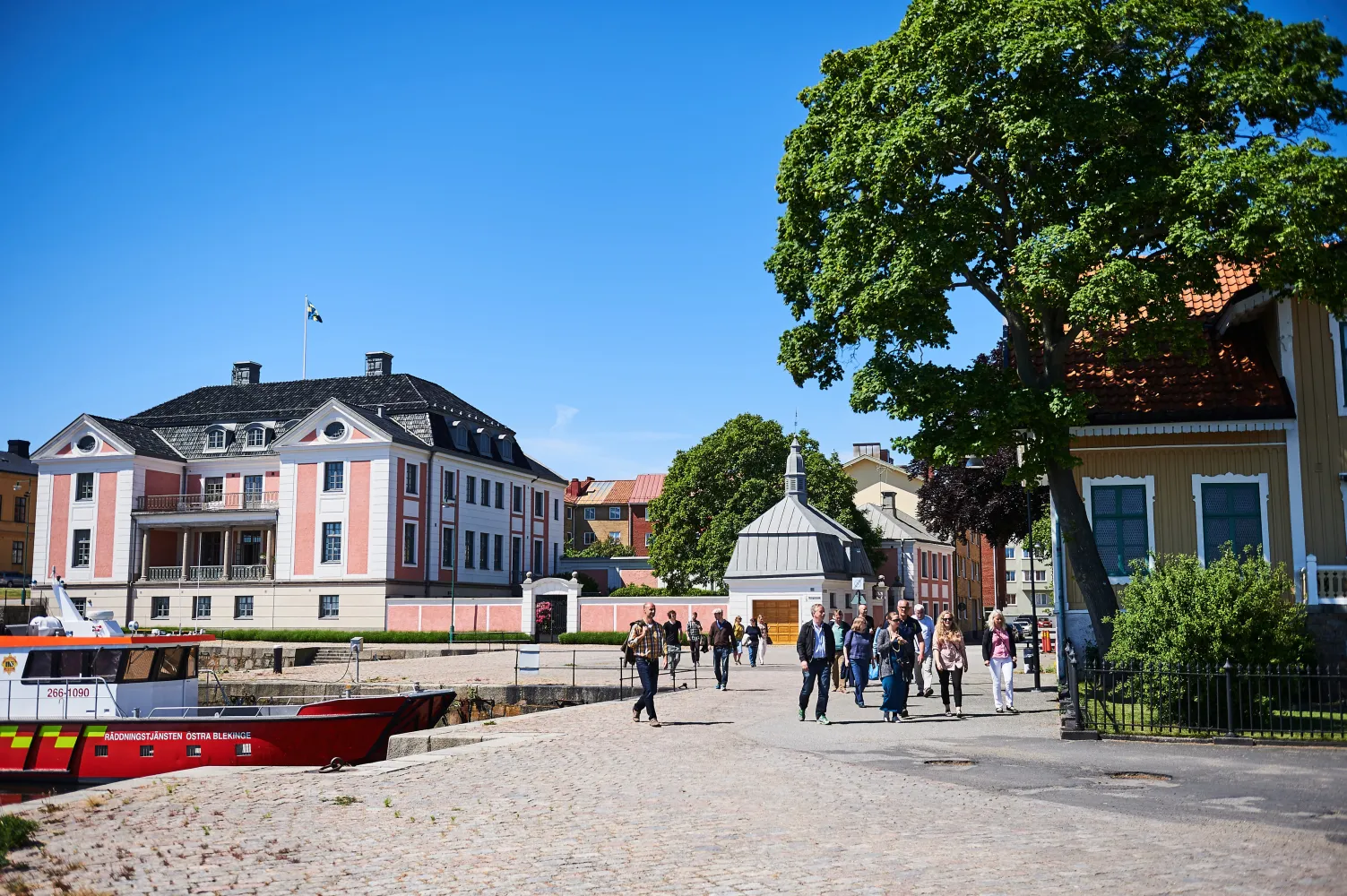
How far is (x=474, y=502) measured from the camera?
61.4m

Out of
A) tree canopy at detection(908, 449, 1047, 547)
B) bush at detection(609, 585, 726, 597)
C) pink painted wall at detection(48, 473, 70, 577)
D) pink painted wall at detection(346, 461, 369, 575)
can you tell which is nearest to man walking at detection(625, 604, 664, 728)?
tree canopy at detection(908, 449, 1047, 547)

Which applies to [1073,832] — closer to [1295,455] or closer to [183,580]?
[1295,455]

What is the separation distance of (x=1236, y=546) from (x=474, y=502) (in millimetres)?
45147

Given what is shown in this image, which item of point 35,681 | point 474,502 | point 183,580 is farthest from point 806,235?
point 183,580

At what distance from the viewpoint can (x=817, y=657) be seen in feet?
60.5

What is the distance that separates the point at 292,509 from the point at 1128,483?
43.3 metres

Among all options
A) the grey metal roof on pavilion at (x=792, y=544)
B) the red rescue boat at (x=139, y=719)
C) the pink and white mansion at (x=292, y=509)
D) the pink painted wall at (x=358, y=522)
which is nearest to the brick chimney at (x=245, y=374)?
the pink and white mansion at (x=292, y=509)

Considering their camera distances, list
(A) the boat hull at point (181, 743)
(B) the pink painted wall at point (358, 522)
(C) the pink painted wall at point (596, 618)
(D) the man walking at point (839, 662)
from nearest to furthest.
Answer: (A) the boat hull at point (181, 743) < (D) the man walking at point (839, 662) < (C) the pink painted wall at point (596, 618) < (B) the pink painted wall at point (358, 522)

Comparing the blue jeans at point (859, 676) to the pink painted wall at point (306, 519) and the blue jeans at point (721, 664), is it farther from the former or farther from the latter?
the pink painted wall at point (306, 519)

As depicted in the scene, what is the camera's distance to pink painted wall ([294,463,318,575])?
55344 millimetres

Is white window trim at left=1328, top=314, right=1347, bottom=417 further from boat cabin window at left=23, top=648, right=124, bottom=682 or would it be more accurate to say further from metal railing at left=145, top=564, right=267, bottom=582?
metal railing at left=145, top=564, right=267, bottom=582

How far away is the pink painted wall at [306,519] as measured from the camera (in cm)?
5534

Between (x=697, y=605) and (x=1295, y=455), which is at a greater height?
(x=1295, y=455)

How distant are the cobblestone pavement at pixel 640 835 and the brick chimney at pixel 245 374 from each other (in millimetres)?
56671
